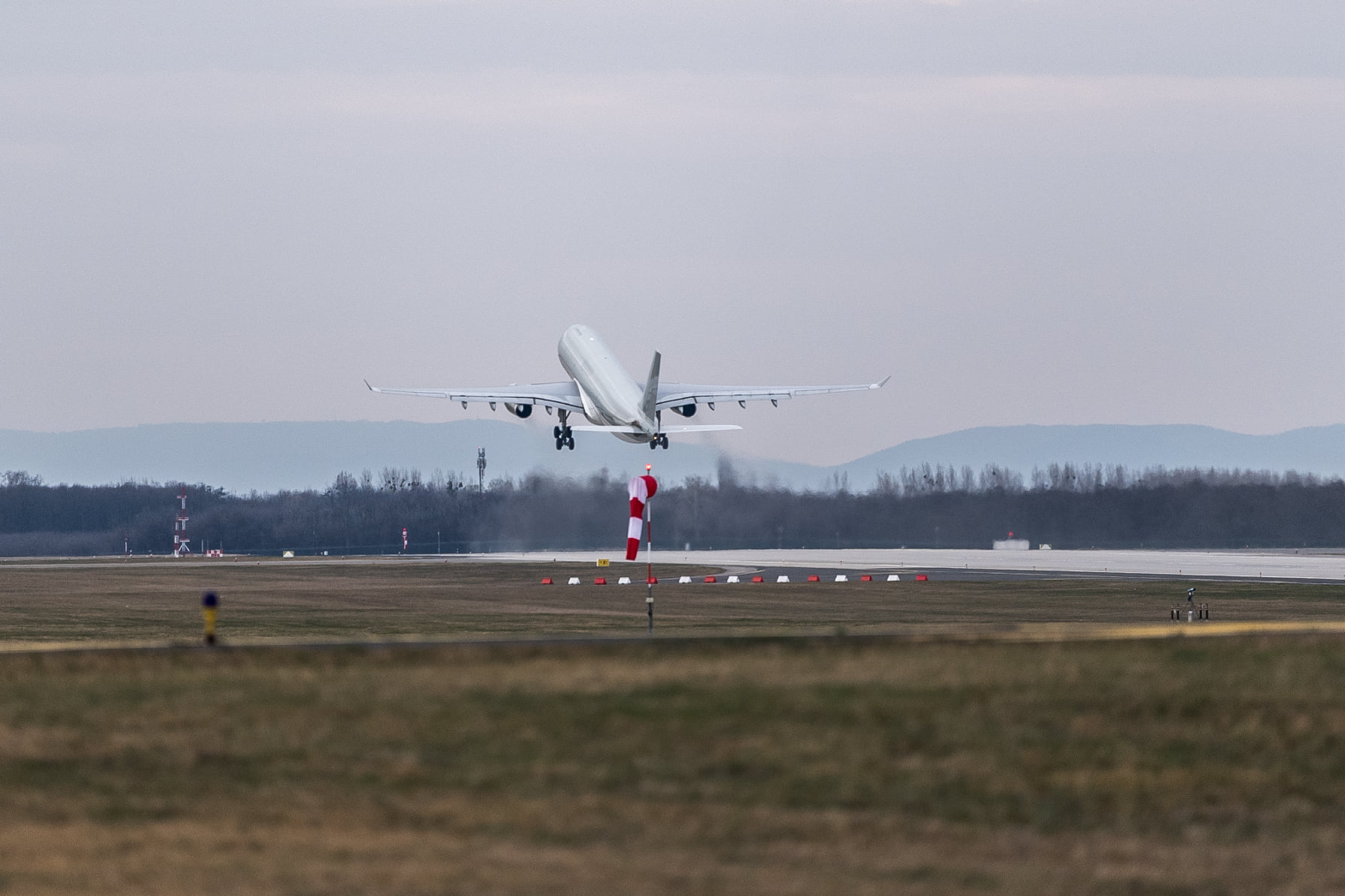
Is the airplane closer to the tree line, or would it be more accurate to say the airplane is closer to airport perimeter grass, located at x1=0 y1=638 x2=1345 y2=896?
the tree line

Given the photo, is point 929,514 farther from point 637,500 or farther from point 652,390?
point 637,500

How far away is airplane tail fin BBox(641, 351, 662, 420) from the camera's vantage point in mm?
97188

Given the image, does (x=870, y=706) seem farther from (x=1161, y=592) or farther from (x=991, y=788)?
(x=1161, y=592)

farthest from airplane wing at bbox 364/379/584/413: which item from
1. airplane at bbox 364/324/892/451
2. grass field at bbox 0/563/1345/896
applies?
grass field at bbox 0/563/1345/896

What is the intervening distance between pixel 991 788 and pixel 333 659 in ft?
36.1

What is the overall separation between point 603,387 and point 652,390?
4643 millimetres

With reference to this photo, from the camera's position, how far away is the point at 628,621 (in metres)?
68.2

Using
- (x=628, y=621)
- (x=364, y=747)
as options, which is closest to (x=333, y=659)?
(x=364, y=747)

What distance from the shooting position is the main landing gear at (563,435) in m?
108

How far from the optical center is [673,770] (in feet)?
77.0

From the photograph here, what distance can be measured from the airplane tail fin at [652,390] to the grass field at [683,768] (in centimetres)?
6596

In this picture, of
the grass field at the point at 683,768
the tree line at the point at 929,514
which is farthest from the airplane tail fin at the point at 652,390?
the grass field at the point at 683,768

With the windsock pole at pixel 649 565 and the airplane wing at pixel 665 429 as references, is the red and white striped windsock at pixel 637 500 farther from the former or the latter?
the airplane wing at pixel 665 429

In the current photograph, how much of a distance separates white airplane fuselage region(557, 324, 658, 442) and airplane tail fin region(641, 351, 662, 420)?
216 millimetres
